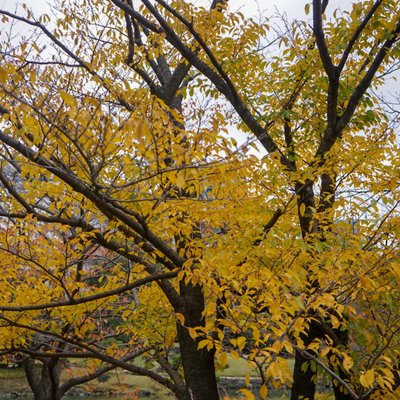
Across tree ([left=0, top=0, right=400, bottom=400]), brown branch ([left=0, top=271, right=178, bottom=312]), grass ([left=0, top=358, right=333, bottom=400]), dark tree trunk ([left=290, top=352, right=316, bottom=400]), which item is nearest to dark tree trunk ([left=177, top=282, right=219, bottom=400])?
tree ([left=0, top=0, right=400, bottom=400])

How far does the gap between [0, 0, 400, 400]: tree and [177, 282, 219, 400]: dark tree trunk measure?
0.02 meters

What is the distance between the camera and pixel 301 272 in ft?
13.9

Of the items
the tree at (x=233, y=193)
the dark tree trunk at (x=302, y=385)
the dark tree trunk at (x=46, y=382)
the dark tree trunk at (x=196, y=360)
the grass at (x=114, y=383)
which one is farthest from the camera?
the grass at (x=114, y=383)

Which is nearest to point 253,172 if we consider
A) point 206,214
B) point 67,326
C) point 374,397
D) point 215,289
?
point 206,214

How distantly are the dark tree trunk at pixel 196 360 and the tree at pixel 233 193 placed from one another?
19mm

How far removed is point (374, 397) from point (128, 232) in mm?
3812

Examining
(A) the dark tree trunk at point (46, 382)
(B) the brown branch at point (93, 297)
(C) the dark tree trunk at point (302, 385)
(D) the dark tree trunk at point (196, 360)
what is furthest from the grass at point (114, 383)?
(B) the brown branch at point (93, 297)

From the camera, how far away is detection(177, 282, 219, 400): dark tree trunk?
568 centimetres

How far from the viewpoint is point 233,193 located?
5395mm

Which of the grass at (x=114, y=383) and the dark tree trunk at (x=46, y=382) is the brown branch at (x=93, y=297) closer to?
the dark tree trunk at (x=46, y=382)

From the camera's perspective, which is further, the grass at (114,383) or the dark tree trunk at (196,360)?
the grass at (114,383)

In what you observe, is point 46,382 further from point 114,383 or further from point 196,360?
point 114,383

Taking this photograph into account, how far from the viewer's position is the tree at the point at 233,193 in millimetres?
3391

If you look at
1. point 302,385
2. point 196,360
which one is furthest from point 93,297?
point 302,385
